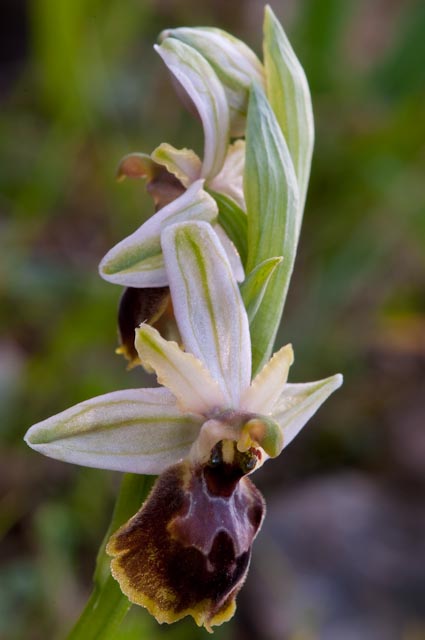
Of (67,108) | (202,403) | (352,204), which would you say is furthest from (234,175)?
(67,108)

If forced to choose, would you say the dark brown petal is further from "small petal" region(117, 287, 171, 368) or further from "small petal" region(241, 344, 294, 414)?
"small petal" region(241, 344, 294, 414)

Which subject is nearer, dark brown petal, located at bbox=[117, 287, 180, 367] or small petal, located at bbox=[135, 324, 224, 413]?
small petal, located at bbox=[135, 324, 224, 413]

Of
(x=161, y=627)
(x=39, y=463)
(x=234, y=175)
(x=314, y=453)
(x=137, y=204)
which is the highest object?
(x=234, y=175)

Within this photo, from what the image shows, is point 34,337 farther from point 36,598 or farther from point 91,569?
point 36,598

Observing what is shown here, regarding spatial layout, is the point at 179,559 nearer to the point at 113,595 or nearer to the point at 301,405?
the point at 113,595

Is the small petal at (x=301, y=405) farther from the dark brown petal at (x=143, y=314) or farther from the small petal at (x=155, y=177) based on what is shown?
the small petal at (x=155, y=177)

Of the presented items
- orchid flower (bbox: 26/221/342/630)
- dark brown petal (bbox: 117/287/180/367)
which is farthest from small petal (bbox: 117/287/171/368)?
orchid flower (bbox: 26/221/342/630)
